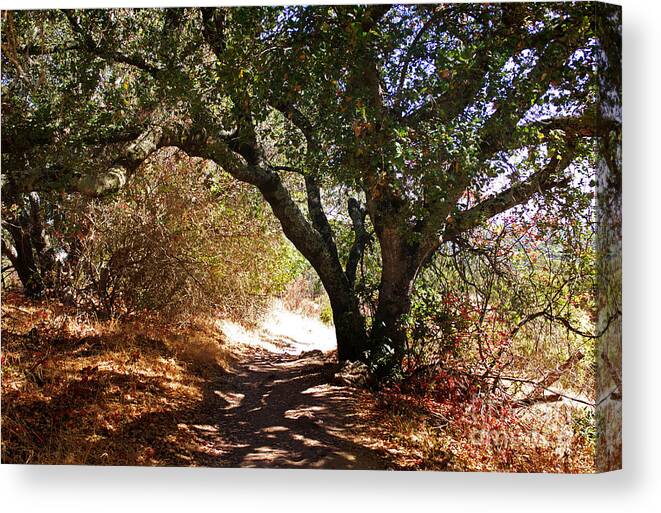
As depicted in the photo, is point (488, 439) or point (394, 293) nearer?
point (488, 439)

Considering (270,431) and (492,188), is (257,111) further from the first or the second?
(270,431)

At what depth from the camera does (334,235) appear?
385 cm

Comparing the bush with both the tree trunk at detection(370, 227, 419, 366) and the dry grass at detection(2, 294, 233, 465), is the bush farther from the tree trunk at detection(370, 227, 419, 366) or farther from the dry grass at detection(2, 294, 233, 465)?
the tree trunk at detection(370, 227, 419, 366)

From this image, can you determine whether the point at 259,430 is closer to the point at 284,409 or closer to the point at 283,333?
the point at 284,409

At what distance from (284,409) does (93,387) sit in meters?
1.24

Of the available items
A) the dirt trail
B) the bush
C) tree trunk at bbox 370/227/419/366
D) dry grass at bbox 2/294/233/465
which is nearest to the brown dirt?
the dirt trail

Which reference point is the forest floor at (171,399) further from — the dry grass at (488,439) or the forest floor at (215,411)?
the dry grass at (488,439)

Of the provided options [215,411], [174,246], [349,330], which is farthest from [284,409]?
[174,246]

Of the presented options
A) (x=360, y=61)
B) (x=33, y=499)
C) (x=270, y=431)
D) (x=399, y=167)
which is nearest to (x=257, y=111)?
(x=360, y=61)

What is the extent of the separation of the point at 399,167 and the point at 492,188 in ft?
1.94

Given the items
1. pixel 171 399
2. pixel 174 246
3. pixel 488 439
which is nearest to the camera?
pixel 488 439

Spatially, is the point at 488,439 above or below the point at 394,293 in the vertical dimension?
below

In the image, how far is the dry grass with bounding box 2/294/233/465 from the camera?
3.40 metres

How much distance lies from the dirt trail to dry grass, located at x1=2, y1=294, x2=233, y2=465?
0.13 metres
